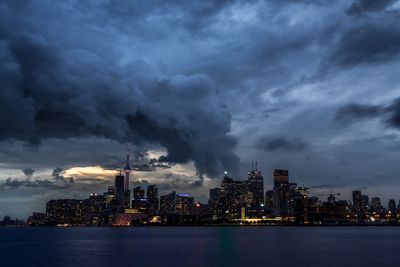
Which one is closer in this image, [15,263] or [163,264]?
[163,264]

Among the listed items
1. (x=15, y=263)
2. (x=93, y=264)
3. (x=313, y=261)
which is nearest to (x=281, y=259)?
(x=313, y=261)

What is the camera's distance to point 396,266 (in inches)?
3398

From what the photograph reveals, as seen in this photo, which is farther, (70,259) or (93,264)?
(70,259)

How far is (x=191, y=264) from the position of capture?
311 ft

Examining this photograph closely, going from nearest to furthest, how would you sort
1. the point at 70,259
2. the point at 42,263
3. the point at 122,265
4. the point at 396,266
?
the point at 396,266 → the point at 122,265 → the point at 42,263 → the point at 70,259

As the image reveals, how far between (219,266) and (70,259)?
42705 millimetres

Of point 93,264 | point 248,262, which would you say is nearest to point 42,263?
point 93,264

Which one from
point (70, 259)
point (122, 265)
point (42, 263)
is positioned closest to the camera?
point (122, 265)

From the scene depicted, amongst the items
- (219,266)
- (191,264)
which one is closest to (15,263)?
(191,264)

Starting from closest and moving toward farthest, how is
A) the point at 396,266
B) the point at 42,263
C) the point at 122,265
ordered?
the point at 396,266, the point at 122,265, the point at 42,263

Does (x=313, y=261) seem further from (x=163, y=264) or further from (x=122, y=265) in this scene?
(x=122, y=265)

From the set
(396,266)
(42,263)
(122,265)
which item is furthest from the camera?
(42,263)

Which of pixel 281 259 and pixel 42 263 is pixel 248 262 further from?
pixel 42 263

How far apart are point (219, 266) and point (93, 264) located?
97.6 feet
